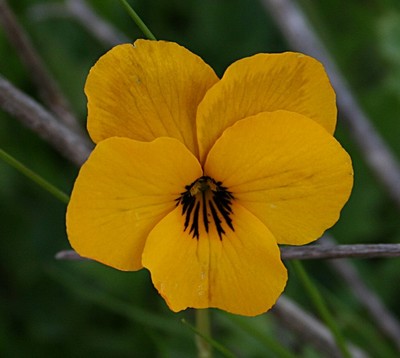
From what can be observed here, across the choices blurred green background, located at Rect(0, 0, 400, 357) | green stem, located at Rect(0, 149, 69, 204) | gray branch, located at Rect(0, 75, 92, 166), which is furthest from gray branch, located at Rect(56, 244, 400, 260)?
blurred green background, located at Rect(0, 0, 400, 357)

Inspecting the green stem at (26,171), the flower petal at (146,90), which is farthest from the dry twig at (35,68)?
the flower petal at (146,90)

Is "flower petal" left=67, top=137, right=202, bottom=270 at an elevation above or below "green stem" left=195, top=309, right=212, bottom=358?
above

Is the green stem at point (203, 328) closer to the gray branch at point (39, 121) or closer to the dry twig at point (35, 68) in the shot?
the gray branch at point (39, 121)

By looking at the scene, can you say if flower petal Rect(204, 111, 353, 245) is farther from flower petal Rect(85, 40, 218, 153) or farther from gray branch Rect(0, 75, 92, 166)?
gray branch Rect(0, 75, 92, 166)

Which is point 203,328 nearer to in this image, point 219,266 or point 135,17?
point 219,266

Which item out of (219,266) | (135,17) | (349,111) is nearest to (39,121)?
(135,17)

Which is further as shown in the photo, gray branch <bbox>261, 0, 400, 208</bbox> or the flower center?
gray branch <bbox>261, 0, 400, 208</bbox>

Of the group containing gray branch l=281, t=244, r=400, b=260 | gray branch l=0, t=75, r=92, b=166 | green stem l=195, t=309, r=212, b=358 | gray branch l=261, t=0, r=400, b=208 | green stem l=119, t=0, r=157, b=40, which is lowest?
gray branch l=261, t=0, r=400, b=208
